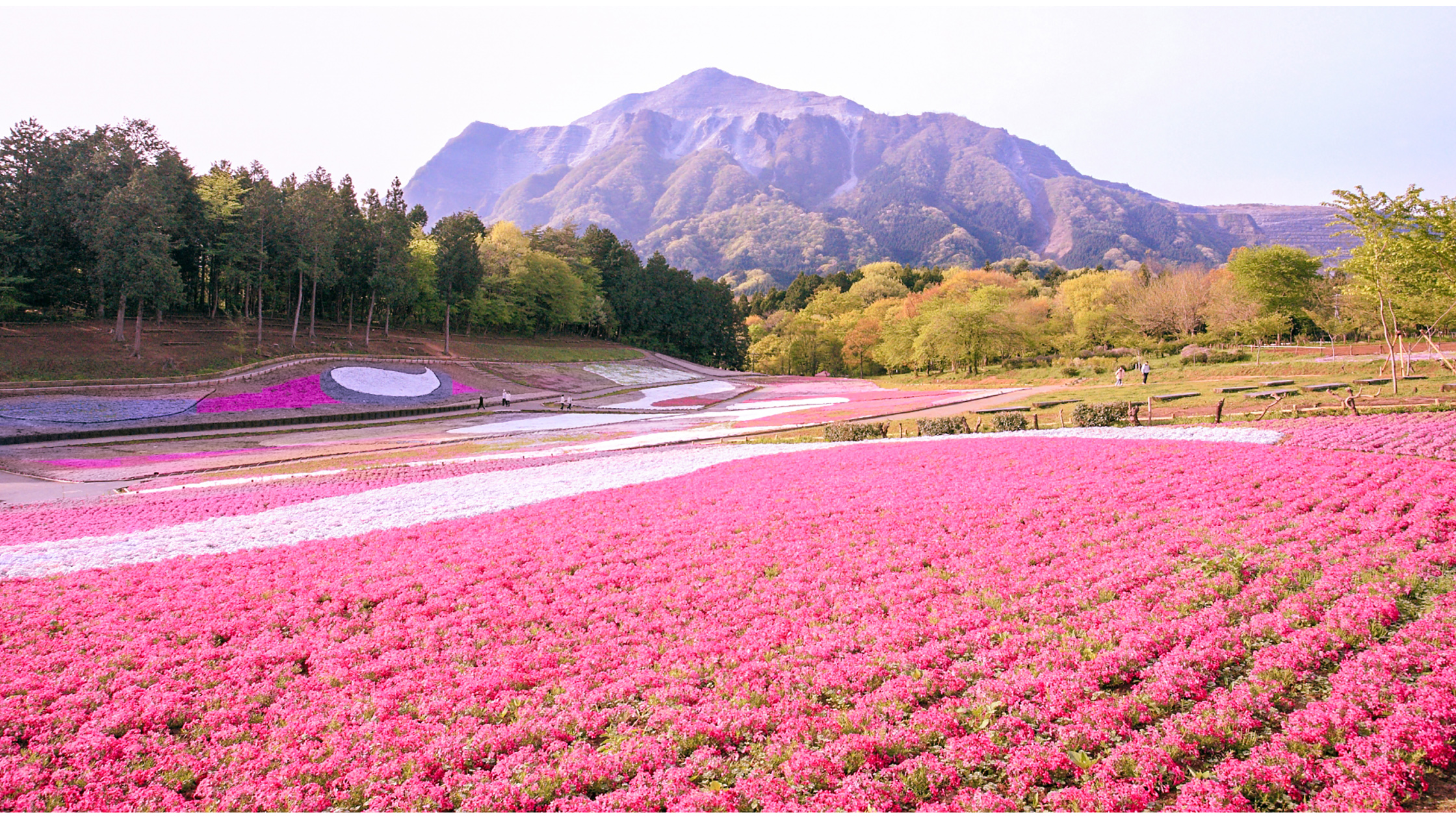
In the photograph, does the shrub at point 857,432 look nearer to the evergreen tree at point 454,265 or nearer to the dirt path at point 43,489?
the dirt path at point 43,489

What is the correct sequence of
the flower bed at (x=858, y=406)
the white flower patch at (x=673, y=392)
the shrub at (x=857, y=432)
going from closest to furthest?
1. the shrub at (x=857, y=432)
2. the flower bed at (x=858, y=406)
3. the white flower patch at (x=673, y=392)

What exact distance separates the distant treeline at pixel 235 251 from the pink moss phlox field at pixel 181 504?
29187mm

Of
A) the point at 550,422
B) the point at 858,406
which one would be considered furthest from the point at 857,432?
the point at 550,422

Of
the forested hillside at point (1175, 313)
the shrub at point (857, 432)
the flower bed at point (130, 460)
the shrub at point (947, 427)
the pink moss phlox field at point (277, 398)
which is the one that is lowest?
the flower bed at point (130, 460)

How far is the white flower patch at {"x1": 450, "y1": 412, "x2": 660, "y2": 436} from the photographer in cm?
3614

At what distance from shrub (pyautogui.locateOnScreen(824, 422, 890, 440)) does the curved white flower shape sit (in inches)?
1322

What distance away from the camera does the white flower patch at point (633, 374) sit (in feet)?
229

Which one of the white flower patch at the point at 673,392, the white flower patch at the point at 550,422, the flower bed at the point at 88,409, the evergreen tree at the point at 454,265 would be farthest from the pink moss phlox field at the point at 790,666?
the evergreen tree at the point at 454,265

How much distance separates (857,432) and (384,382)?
37.3 meters

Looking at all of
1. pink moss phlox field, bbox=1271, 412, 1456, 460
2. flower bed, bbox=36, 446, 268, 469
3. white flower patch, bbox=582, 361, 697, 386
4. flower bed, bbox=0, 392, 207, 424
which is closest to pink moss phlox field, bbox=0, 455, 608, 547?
flower bed, bbox=36, 446, 268, 469

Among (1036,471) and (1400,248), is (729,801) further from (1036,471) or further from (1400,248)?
(1400,248)

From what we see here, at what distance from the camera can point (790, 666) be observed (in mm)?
6777

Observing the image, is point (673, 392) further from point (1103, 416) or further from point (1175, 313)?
point (1175, 313)

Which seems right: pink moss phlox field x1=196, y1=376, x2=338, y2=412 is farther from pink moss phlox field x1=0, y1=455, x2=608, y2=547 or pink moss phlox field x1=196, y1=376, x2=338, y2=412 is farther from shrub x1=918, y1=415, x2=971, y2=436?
shrub x1=918, y1=415, x2=971, y2=436
